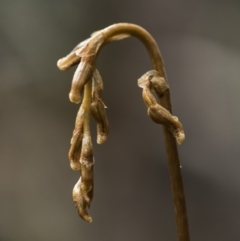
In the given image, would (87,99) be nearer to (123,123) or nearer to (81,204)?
(81,204)

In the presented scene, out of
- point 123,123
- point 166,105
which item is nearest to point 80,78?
point 166,105

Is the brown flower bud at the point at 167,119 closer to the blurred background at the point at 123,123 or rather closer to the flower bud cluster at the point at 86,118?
the flower bud cluster at the point at 86,118

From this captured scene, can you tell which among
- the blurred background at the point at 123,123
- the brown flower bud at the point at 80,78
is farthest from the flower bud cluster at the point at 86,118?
the blurred background at the point at 123,123

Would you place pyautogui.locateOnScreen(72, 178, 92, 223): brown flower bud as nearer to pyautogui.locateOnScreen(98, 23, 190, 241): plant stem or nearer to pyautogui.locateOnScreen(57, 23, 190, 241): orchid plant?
pyautogui.locateOnScreen(57, 23, 190, 241): orchid plant

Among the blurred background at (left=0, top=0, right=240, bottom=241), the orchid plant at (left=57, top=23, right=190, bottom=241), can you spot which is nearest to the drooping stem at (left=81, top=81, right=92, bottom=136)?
the orchid plant at (left=57, top=23, right=190, bottom=241)

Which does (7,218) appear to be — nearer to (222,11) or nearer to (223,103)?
(223,103)

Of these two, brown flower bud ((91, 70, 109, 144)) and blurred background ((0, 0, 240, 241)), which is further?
blurred background ((0, 0, 240, 241))
